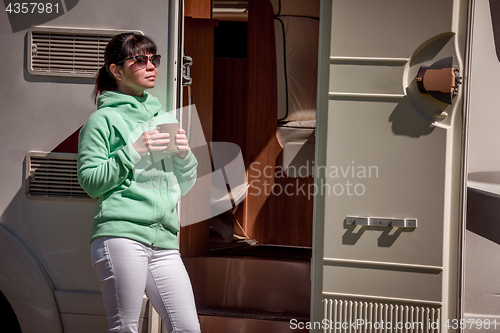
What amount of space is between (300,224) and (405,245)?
158cm

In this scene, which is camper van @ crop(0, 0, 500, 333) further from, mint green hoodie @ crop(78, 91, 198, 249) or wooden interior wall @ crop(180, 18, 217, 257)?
mint green hoodie @ crop(78, 91, 198, 249)

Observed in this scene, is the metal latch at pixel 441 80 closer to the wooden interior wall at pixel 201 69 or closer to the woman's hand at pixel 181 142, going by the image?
the woman's hand at pixel 181 142

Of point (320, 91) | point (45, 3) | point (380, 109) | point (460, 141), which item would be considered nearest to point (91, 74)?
point (45, 3)

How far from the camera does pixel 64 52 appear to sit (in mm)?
2184

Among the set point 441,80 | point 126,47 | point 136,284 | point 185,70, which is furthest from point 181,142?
point 441,80

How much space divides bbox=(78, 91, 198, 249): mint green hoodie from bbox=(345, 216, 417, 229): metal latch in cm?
78

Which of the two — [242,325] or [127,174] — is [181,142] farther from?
[242,325]

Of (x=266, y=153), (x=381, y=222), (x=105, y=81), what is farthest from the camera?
(x=266, y=153)

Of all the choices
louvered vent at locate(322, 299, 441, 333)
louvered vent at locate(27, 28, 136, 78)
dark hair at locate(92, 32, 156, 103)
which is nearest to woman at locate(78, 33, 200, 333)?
dark hair at locate(92, 32, 156, 103)

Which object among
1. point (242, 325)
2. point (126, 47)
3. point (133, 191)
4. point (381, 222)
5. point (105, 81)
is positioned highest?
point (126, 47)

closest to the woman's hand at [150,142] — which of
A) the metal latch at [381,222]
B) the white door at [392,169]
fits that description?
the white door at [392,169]

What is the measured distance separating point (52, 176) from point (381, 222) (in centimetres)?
162

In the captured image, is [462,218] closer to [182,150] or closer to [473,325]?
[473,325]

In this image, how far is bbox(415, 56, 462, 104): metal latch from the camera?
1888mm
